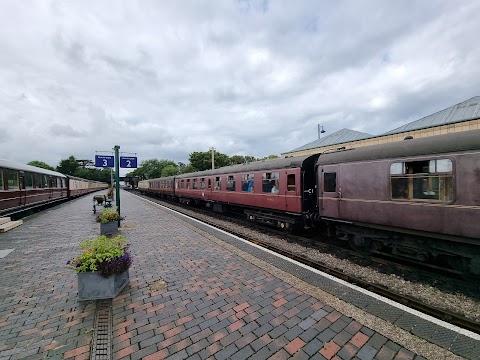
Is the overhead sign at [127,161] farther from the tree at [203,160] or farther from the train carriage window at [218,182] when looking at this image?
the tree at [203,160]

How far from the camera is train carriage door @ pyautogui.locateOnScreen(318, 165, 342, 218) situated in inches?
271

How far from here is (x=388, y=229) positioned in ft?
18.4

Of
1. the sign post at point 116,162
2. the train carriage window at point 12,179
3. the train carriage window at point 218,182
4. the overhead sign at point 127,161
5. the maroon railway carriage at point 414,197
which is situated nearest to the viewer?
the maroon railway carriage at point 414,197

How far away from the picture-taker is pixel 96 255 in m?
3.90

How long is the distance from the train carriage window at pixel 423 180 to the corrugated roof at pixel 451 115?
31.1 ft

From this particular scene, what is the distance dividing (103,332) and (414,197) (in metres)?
6.45

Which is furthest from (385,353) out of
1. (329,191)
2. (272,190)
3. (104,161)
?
(104,161)

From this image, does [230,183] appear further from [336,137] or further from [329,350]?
[336,137]

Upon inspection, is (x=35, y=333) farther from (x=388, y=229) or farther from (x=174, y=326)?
(x=388, y=229)

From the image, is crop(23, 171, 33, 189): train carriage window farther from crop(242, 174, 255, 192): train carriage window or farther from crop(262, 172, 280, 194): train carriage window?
crop(262, 172, 280, 194): train carriage window

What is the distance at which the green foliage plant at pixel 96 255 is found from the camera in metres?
3.82

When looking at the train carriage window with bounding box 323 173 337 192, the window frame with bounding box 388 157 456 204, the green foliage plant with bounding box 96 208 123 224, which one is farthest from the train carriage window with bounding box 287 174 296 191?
the green foliage plant with bounding box 96 208 123 224

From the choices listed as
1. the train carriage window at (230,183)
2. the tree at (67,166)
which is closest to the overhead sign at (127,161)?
the train carriage window at (230,183)

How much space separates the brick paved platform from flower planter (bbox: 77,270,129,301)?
0.15m
